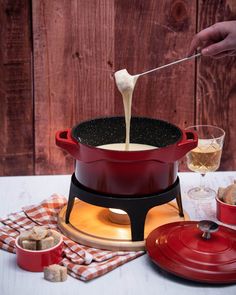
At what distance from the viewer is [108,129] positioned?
1948 millimetres

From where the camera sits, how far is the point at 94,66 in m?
2.58

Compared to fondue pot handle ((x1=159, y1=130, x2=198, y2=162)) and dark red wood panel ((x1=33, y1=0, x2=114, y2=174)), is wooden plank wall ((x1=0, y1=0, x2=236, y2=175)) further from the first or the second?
fondue pot handle ((x1=159, y1=130, x2=198, y2=162))

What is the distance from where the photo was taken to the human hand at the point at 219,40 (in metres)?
1.91

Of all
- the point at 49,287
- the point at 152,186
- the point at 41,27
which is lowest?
the point at 49,287

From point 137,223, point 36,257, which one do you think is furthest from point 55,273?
point 137,223

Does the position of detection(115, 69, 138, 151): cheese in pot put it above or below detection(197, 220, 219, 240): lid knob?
above

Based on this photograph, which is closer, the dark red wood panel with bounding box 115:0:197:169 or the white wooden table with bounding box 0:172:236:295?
the white wooden table with bounding box 0:172:236:295

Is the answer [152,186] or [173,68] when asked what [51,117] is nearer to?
[173,68]

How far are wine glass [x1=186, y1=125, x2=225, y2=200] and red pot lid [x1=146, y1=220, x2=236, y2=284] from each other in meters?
0.30

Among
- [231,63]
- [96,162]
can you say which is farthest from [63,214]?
[231,63]

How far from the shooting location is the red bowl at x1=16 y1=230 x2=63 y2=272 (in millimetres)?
1535

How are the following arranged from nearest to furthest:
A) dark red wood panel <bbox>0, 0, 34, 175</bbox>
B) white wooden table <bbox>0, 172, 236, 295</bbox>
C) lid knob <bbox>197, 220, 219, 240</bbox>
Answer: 1. white wooden table <bbox>0, 172, 236, 295</bbox>
2. lid knob <bbox>197, 220, 219, 240</bbox>
3. dark red wood panel <bbox>0, 0, 34, 175</bbox>

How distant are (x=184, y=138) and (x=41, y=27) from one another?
40.0 inches

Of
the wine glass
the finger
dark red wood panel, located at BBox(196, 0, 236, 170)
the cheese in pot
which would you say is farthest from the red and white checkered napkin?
dark red wood panel, located at BBox(196, 0, 236, 170)
